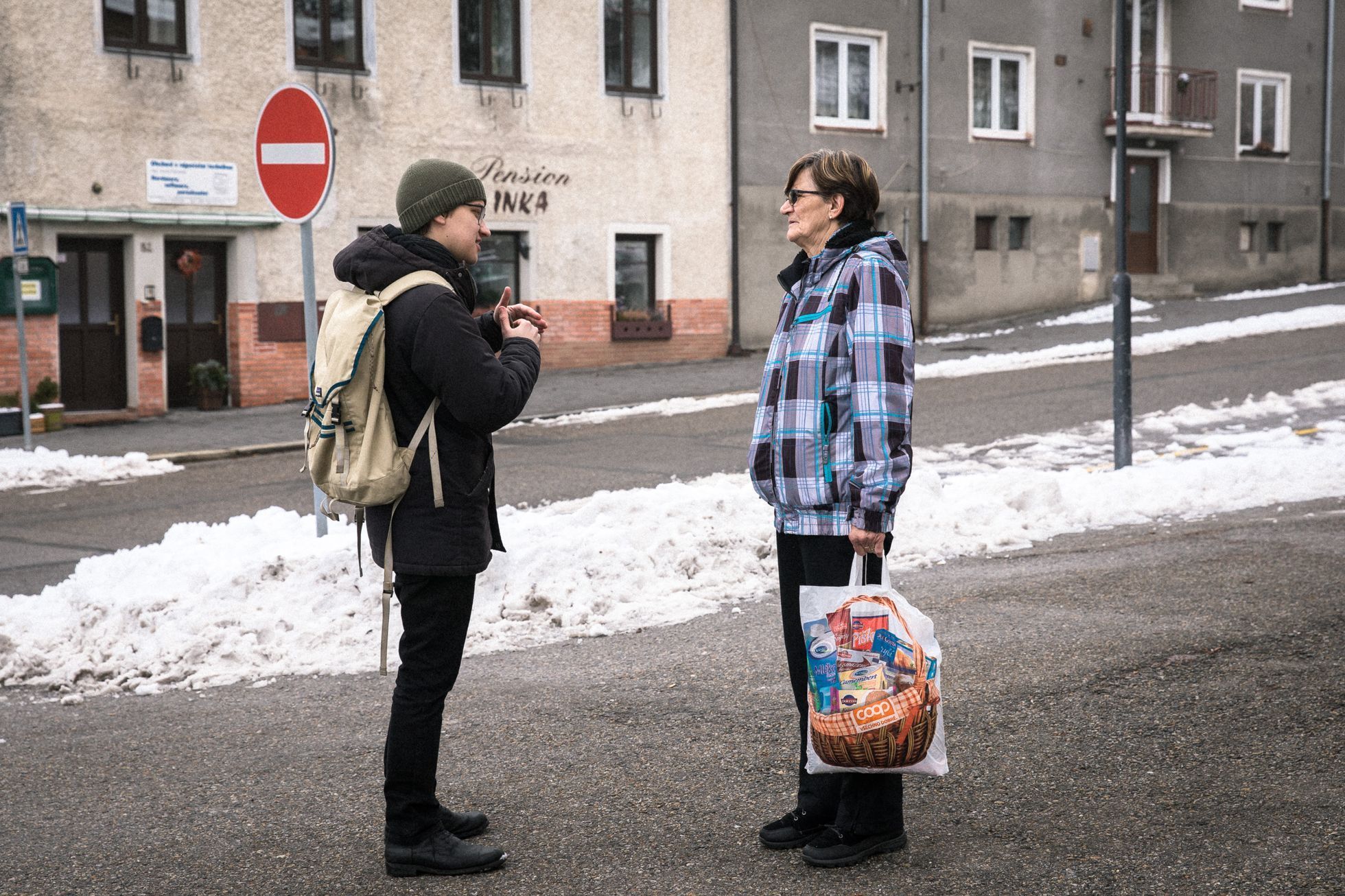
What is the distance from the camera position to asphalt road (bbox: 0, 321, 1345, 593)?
436 inches

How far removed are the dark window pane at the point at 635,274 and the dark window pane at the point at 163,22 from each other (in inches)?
300

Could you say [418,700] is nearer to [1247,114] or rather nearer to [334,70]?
[334,70]

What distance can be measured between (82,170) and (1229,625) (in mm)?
16219

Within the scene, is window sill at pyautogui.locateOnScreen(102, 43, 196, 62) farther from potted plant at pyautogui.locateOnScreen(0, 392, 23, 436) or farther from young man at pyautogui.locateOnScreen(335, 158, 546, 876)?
young man at pyautogui.locateOnScreen(335, 158, 546, 876)

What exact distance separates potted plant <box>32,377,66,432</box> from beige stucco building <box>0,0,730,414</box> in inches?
13.1

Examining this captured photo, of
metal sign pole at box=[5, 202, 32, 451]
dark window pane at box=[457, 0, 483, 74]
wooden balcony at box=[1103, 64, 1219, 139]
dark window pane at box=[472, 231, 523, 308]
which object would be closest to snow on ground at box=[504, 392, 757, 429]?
dark window pane at box=[472, 231, 523, 308]

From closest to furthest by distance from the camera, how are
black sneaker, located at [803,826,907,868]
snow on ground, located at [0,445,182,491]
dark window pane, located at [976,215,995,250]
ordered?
1. black sneaker, located at [803,826,907,868]
2. snow on ground, located at [0,445,182,491]
3. dark window pane, located at [976,215,995,250]

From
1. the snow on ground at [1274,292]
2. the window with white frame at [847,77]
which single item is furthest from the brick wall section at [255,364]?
the snow on ground at [1274,292]

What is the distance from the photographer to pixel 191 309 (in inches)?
798

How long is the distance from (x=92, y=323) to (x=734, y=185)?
10.6m

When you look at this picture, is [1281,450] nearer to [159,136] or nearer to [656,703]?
[656,703]

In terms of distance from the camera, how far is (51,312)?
1852 centimetres

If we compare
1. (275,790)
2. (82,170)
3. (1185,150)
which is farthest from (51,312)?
(1185,150)

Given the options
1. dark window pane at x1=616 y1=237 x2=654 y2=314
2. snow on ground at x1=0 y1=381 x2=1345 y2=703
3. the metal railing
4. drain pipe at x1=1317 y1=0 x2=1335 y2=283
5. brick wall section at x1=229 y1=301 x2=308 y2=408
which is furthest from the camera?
drain pipe at x1=1317 y1=0 x2=1335 y2=283
